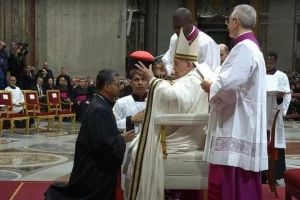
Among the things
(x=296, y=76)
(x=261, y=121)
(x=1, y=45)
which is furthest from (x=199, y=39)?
(x=296, y=76)

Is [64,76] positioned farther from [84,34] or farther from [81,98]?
[84,34]

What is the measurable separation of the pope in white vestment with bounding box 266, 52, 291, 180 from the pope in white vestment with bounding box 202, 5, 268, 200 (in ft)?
7.51

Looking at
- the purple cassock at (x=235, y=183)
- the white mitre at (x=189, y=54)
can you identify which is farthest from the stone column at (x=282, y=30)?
the purple cassock at (x=235, y=183)

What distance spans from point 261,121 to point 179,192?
43.6 inches

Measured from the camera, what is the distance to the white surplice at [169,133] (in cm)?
391

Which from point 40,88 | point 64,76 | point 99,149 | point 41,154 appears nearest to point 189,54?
point 99,149

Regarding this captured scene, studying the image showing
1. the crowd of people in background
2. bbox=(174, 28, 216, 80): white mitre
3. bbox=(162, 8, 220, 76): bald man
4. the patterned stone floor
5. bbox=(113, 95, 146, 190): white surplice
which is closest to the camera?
bbox=(174, 28, 216, 80): white mitre

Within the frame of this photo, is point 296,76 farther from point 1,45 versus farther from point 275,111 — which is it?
point 275,111

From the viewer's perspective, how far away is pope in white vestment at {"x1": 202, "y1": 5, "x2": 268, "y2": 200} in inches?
140

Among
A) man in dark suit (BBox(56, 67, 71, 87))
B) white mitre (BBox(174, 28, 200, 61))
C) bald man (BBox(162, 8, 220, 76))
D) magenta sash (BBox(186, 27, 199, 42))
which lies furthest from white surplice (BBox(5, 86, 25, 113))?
white mitre (BBox(174, 28, 200, 61))

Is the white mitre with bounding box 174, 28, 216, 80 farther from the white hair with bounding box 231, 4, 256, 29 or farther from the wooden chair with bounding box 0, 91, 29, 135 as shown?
the wooden chair with bounding box 0, 91, 29, 135

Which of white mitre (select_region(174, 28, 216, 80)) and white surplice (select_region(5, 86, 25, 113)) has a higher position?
white mitre (select_region(174, 28, 216, 80))

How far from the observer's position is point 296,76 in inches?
690

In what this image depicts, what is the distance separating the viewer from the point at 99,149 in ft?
12.9
